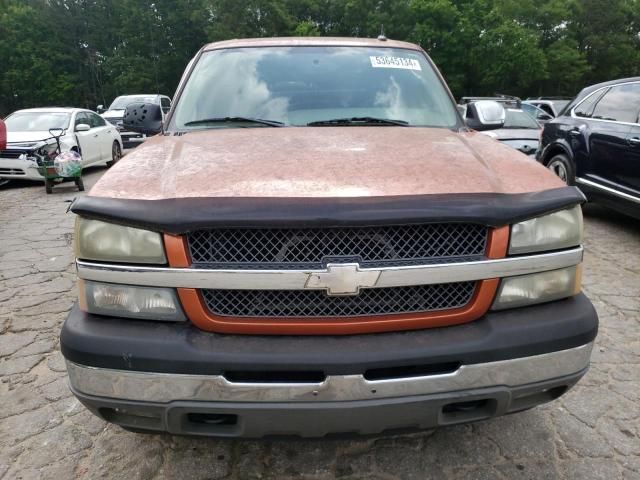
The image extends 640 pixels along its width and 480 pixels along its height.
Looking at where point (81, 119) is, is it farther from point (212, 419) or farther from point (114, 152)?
point (212, 419)

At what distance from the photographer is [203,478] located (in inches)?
85.5

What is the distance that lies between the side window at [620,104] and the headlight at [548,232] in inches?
173

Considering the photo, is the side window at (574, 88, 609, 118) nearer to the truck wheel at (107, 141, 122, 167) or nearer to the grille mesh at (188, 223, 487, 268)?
the grille mesh at (188, 223, 487, 268)

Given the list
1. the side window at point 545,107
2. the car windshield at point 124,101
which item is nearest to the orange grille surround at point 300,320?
the car windshield at point 124,101

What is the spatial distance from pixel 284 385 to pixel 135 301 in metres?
0.60

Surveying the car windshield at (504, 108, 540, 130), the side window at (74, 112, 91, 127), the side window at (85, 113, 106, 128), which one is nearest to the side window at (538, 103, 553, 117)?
the car windshield at (504, 108, 540, 130)

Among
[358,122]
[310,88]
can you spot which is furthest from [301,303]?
[310,88]

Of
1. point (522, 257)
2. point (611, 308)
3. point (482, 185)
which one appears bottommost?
point (611, 308)

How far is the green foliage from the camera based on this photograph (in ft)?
116

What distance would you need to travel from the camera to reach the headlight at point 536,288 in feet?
6.01

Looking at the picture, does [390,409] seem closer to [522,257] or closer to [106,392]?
[522,257]

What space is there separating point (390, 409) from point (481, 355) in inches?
14.2

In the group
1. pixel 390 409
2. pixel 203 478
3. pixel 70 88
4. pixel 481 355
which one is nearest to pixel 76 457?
pixel 203 478

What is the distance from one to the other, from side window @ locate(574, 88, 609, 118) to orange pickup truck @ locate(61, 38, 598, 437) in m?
5.18
